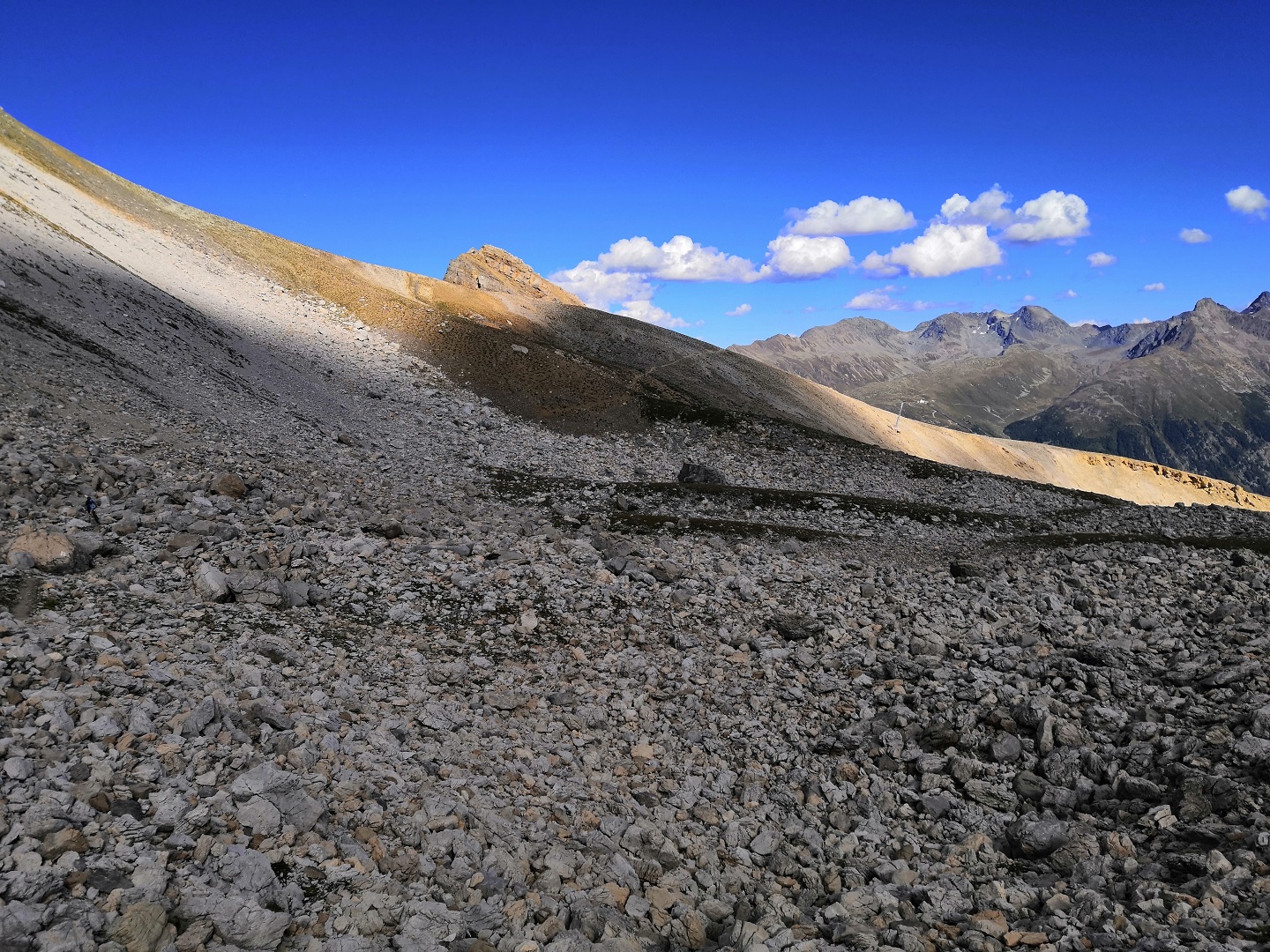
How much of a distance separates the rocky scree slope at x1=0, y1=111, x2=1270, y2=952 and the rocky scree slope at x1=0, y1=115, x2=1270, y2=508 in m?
14.8

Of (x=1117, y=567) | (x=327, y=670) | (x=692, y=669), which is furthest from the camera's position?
(x=1117, y=567)

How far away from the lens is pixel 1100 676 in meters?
13.9

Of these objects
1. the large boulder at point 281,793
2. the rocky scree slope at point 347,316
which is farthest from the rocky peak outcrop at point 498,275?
the large boulder at point 281,793

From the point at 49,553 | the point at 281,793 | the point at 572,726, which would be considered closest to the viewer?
the point at 281,793

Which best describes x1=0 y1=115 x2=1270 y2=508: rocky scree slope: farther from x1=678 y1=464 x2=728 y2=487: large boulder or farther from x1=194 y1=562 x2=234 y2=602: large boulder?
x1=194 y1=562 x2=234 y2=602: large boulder

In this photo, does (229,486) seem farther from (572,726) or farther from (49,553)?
(572,726)

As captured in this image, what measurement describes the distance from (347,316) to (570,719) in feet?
196

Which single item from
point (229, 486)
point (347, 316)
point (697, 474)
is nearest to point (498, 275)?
point (347, 316)

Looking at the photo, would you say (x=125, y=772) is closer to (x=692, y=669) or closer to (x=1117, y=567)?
(x=692, y=669)

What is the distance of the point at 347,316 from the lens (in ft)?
213

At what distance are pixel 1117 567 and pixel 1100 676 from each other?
30.6ft

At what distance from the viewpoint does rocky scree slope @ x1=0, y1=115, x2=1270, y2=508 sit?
42469 millimetres

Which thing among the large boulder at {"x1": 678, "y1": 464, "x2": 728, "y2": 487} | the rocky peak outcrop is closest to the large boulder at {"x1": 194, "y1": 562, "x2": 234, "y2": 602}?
the large boulder at {"x1": 678, "y1": 464, "x2": 728, "y2": 487}

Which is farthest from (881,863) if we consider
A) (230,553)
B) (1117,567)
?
(1117,567)
